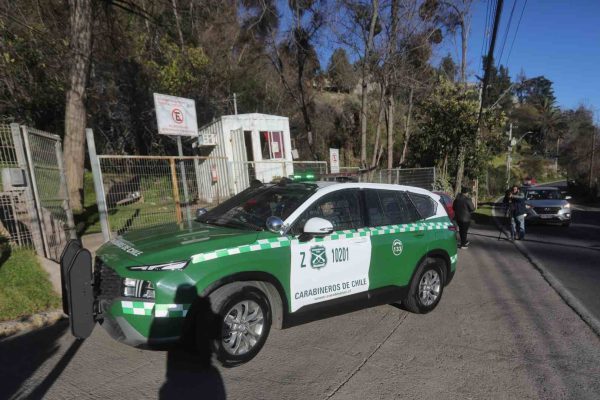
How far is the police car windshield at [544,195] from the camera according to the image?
15361 mm

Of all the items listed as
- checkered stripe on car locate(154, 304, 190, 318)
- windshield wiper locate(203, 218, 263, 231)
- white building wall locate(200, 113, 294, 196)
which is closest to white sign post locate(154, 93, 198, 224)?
windshield wiper locate(203, 218, 263, 231)

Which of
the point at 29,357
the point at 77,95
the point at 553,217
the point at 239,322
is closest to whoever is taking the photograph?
the point at 239,322

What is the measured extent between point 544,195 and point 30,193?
17.2 meters

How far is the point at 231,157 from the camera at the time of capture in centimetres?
1533

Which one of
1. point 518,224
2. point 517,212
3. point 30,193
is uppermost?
point 30,193

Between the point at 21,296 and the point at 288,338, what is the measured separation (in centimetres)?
355

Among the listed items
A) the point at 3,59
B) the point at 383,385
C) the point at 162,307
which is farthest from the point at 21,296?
the point at 3,59

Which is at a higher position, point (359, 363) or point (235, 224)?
point (235, 224)

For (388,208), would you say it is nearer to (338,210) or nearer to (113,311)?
(338,210)

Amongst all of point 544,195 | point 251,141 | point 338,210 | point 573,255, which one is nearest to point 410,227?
point 338,210

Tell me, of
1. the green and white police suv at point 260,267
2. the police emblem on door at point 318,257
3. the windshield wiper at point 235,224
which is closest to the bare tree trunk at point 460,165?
the green and white police suv at point 260,267

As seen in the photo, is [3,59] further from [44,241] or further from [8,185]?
[44,241]

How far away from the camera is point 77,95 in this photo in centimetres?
1129

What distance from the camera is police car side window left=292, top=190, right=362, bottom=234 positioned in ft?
13.4
